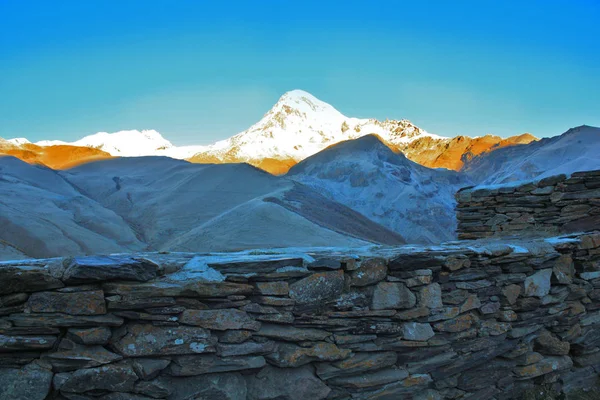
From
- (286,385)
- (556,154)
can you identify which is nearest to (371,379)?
(286,385)

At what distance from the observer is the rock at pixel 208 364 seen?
2.83 metres

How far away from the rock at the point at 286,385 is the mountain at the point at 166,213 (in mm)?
9552

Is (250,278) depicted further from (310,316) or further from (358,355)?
(358,355)

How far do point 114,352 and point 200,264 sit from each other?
2.36 ft

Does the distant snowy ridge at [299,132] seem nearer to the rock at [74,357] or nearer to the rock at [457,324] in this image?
the rock at [457,324]

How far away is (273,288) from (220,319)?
0.39m

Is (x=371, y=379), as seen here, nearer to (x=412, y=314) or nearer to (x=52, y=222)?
(x=412, y=314)

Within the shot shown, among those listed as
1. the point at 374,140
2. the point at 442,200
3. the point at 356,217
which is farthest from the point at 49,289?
the point at 374,140

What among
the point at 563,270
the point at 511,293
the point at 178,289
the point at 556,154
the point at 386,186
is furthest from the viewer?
the point at 556,154

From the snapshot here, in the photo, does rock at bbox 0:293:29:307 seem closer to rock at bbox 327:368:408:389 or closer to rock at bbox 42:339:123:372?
rock at bbox 42:339:123:372

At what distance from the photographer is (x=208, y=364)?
2.88 meters

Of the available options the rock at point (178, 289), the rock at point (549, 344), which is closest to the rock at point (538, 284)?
the rock at point (549, 344)

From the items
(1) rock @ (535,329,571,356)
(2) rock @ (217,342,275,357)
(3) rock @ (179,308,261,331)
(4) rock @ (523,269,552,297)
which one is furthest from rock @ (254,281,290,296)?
(1) rock @ (535,329,571,356)

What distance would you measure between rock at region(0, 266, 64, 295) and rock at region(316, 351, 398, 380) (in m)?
1.75
